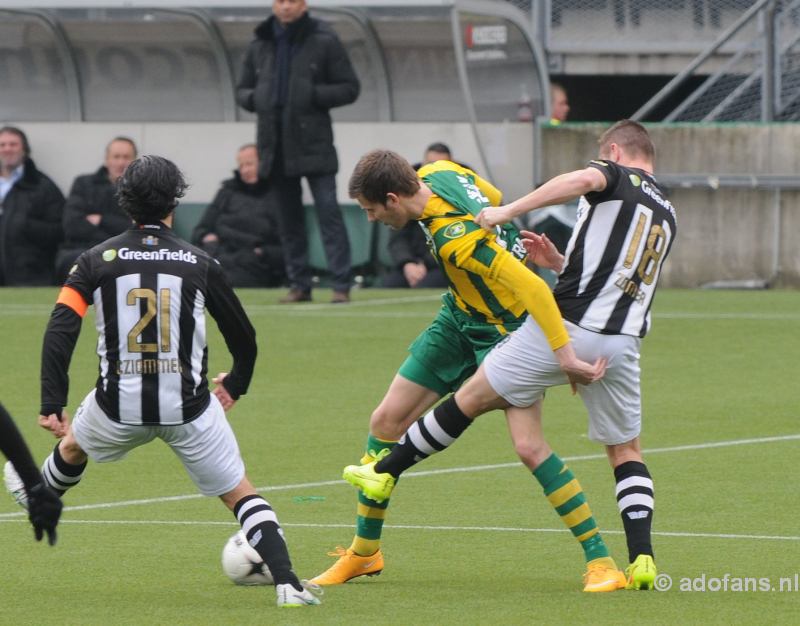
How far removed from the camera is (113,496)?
8.51 metres

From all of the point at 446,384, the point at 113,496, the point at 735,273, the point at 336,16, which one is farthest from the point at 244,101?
the point at 446,384

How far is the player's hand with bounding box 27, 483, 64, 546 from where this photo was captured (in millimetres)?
5727

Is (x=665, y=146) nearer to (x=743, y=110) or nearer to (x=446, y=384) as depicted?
(x=743, y=110)

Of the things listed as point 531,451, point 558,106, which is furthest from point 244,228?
point 531,451

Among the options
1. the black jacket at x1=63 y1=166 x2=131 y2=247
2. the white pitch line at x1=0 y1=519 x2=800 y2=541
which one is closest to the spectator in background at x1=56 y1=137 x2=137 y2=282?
the black jacket at x1=63 y1=166 x2=131 y2=247

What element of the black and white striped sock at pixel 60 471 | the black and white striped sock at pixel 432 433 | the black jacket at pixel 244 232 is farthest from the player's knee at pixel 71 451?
the black jacket at pixel 244 232

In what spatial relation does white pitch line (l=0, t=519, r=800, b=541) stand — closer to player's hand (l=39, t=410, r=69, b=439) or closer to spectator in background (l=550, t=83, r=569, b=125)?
player's hand (l=39, t=410, r=69, b=439)

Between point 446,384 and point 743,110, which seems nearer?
point 446,384

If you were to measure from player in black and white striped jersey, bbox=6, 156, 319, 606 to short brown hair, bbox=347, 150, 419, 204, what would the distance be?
0.63 metres

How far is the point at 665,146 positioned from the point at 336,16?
3396 millimetres

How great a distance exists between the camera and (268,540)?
605 cm

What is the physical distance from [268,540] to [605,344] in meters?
1.33

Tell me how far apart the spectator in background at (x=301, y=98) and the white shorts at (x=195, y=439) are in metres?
8.40

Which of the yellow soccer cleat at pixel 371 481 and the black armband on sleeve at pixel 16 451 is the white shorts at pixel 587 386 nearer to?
the yellow soccer cleat at pixel 371 481
